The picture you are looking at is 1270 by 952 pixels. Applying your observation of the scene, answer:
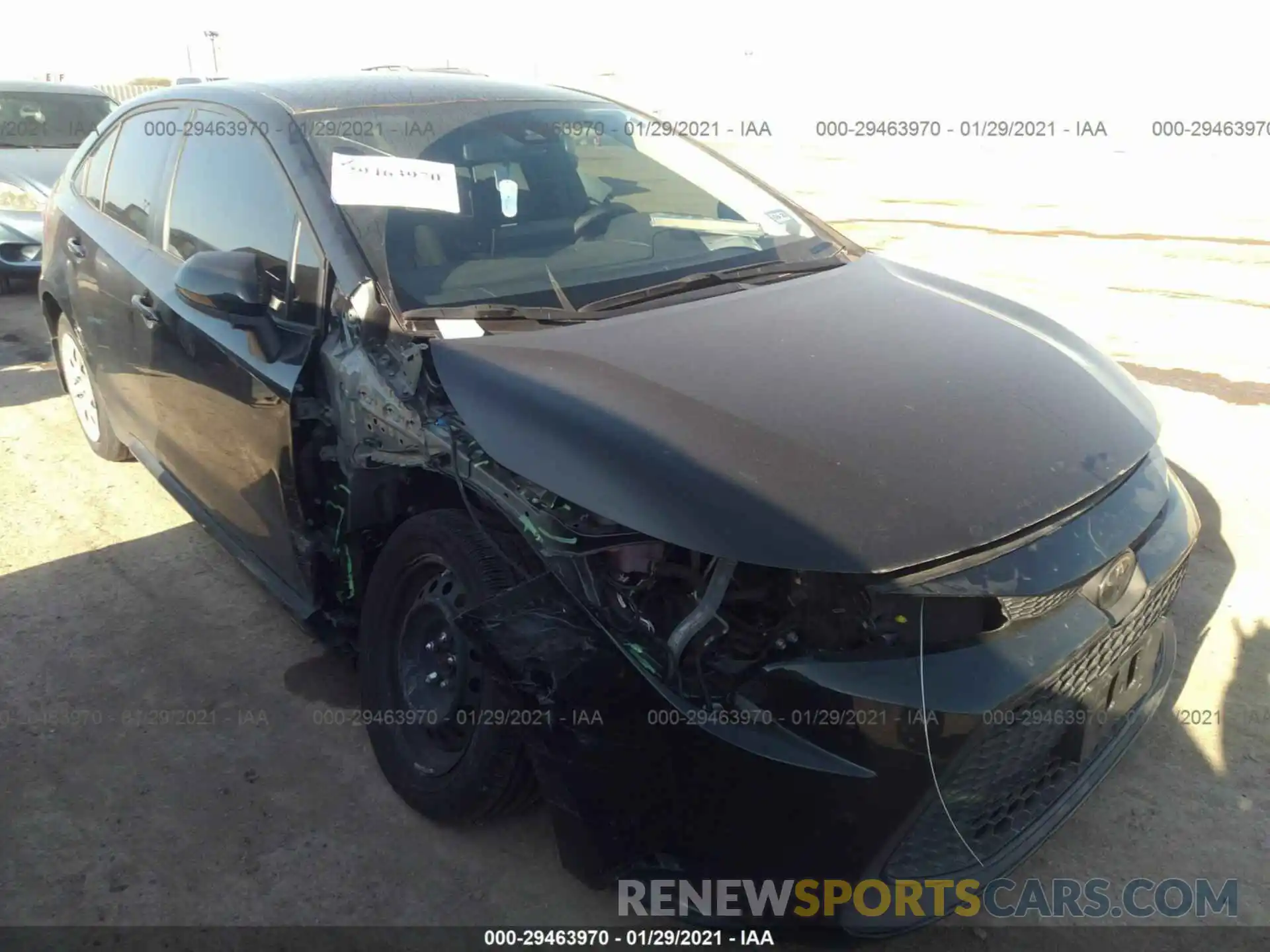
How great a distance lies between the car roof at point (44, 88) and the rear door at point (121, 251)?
5.58 metres

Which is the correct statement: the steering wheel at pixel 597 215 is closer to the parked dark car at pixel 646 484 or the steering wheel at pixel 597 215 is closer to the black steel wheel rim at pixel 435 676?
the parked dark car at pixel 646 484

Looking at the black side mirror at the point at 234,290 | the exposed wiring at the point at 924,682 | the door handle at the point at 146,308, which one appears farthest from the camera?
the door handle at the point at 146,308

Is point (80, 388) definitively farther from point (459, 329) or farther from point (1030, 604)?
point (1030, 604)

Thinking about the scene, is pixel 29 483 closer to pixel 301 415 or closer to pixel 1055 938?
pixel 301 415

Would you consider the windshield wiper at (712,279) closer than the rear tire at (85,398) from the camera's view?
Yes

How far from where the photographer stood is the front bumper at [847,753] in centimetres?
174

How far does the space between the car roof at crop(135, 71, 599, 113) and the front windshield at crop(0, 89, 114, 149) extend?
5996mm

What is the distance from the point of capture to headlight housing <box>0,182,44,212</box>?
757cm

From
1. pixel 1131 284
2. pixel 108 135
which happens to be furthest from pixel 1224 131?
pixel 108 135

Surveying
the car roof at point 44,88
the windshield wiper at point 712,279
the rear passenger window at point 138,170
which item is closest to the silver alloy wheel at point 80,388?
the rear passenger window at point 138,170

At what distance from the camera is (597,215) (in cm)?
304

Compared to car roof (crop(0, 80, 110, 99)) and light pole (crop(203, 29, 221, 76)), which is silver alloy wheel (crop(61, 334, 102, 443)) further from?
light pole (crop(203, 29, 221, 76))

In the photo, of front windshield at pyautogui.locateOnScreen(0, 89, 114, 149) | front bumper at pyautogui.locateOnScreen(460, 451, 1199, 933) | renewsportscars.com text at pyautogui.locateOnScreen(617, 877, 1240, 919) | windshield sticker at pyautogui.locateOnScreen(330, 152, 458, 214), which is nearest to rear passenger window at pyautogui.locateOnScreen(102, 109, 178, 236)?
windshield sticker at pyautogui.locateOnScreen(330, 152, 458, 214)

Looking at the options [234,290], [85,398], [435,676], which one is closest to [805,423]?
[435,676]
